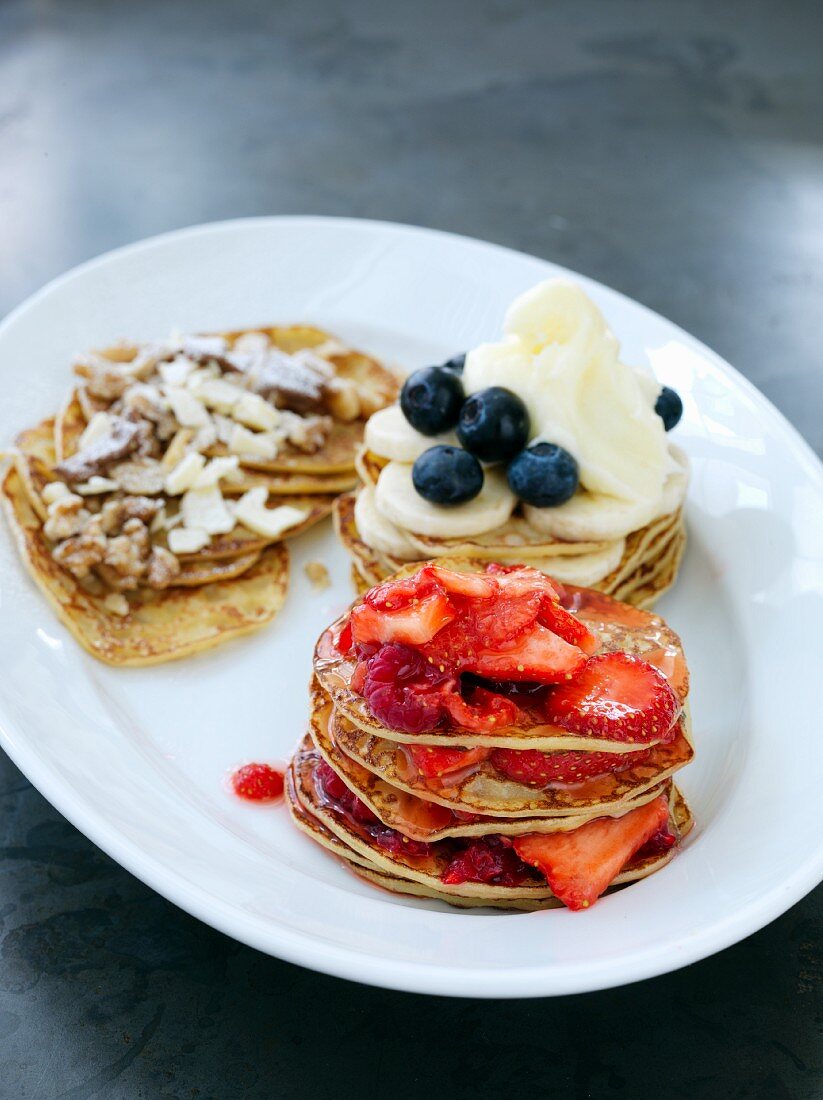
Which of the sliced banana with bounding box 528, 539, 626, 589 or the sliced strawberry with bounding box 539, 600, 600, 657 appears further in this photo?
the sliced banana with bounding box 528, 539, 626, 589

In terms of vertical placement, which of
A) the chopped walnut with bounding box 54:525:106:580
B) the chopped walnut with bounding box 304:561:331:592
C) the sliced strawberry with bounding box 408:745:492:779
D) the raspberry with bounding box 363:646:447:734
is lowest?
the chopped walnut with bounding box 304:561:331:592

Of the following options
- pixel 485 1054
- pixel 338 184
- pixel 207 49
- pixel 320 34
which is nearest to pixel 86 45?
pixel 207 49

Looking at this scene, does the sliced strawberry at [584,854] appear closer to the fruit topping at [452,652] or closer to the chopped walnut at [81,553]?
the fruit topping at [452,652]

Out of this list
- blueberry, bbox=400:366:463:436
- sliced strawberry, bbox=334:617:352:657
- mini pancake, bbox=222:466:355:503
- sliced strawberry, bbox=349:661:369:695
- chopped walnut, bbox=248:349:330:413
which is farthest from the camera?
chopped walnut, bbox=248:349:330:413

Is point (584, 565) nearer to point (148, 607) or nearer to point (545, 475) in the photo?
point (545, 475)

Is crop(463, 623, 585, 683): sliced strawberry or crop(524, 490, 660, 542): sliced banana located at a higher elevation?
crop(463, 623, 585, 683): sliced strawberry

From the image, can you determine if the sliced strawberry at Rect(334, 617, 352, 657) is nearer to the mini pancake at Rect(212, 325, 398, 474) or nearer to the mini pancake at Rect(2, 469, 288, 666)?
the mini pancake at Rect(2, 469, 288, 666)

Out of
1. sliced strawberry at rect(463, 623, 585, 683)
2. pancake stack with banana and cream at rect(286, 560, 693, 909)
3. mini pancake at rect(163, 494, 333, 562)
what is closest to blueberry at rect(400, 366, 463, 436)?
mini pancake at rect(163, 494, 333, 562)

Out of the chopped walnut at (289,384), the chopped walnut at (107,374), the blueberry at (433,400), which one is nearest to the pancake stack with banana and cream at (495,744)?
the blueberry at (433,400)
